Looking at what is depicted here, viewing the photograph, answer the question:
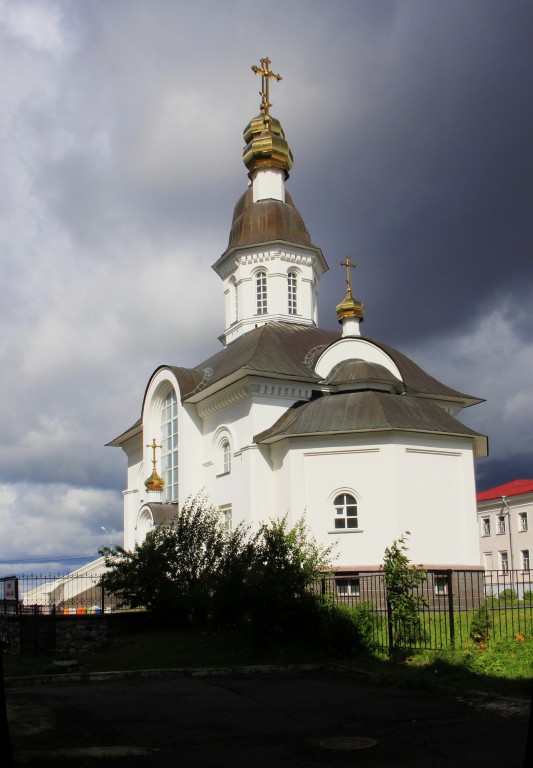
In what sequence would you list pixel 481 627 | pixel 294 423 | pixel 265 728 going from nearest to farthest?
pixel 265 728 < pixel 481 627 < pixel 294 423

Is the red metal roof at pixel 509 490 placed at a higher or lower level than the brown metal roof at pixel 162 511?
higher

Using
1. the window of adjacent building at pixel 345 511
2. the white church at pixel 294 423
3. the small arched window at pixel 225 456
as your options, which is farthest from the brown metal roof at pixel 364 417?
the small arched window at pixel 225 456

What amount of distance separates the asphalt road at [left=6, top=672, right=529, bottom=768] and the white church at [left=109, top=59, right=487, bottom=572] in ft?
38.8

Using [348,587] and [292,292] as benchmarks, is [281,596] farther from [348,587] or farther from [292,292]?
[292,292]

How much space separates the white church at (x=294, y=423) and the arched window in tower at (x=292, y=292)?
0.17 feet

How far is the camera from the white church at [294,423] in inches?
898

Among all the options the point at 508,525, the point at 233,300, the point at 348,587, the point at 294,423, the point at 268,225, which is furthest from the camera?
the point at 508,525

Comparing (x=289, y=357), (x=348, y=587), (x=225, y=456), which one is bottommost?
(x=348, y=587)

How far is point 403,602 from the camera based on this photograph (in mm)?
13375

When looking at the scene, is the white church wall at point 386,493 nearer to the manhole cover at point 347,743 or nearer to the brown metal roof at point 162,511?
the brown metal roof at point 162,511

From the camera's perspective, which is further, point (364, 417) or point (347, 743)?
point (364, 417)

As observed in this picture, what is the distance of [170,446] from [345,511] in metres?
9.34

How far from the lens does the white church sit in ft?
74.8

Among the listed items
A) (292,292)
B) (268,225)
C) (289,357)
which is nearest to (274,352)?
(289,357)
